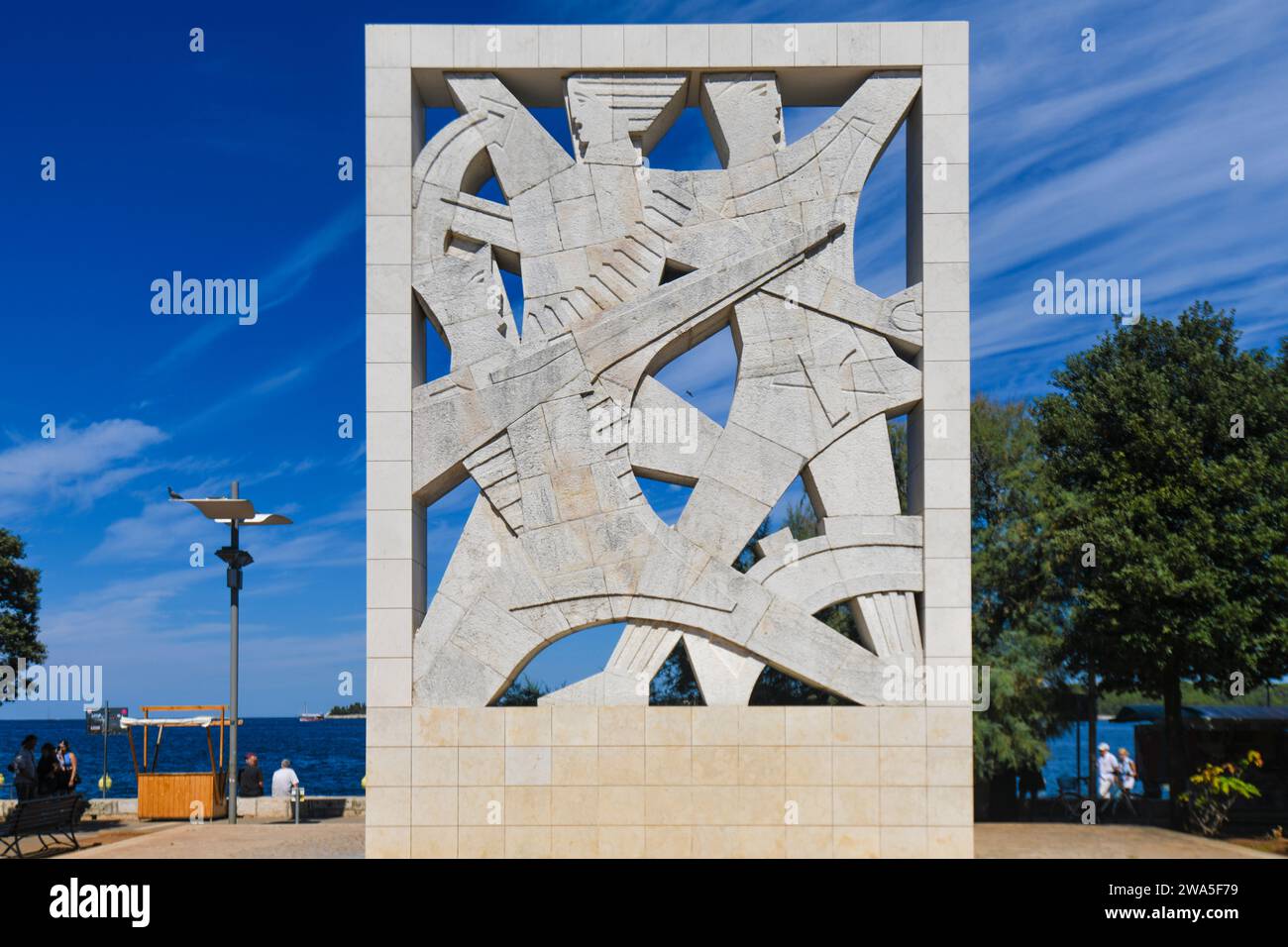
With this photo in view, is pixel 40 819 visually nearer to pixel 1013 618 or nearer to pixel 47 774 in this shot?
pixel 47 774

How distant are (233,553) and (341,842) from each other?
6.23 metres

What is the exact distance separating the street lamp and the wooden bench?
9.38 ft

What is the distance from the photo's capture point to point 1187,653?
58.3 feet

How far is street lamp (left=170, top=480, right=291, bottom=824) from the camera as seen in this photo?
18453mm

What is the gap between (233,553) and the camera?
19.6 meters

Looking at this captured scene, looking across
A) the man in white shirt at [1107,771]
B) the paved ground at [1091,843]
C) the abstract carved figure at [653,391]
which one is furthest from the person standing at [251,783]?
the man in white shirt at [1107,771]

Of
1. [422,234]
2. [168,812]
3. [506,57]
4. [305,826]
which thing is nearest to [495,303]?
[422,234]

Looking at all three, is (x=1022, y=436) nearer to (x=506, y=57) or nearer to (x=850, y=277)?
(x=850, y=277)

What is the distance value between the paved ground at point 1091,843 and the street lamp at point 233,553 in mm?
11900

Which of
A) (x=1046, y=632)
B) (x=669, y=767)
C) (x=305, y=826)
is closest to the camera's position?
(x=669, y=767)

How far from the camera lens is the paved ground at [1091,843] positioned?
1458 cm

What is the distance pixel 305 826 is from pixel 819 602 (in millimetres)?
9397

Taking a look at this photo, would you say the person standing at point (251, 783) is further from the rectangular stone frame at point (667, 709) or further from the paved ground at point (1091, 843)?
the paved ground at point (1091, 843)

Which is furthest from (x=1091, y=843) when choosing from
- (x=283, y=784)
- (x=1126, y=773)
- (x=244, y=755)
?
(x=244, y=755)
